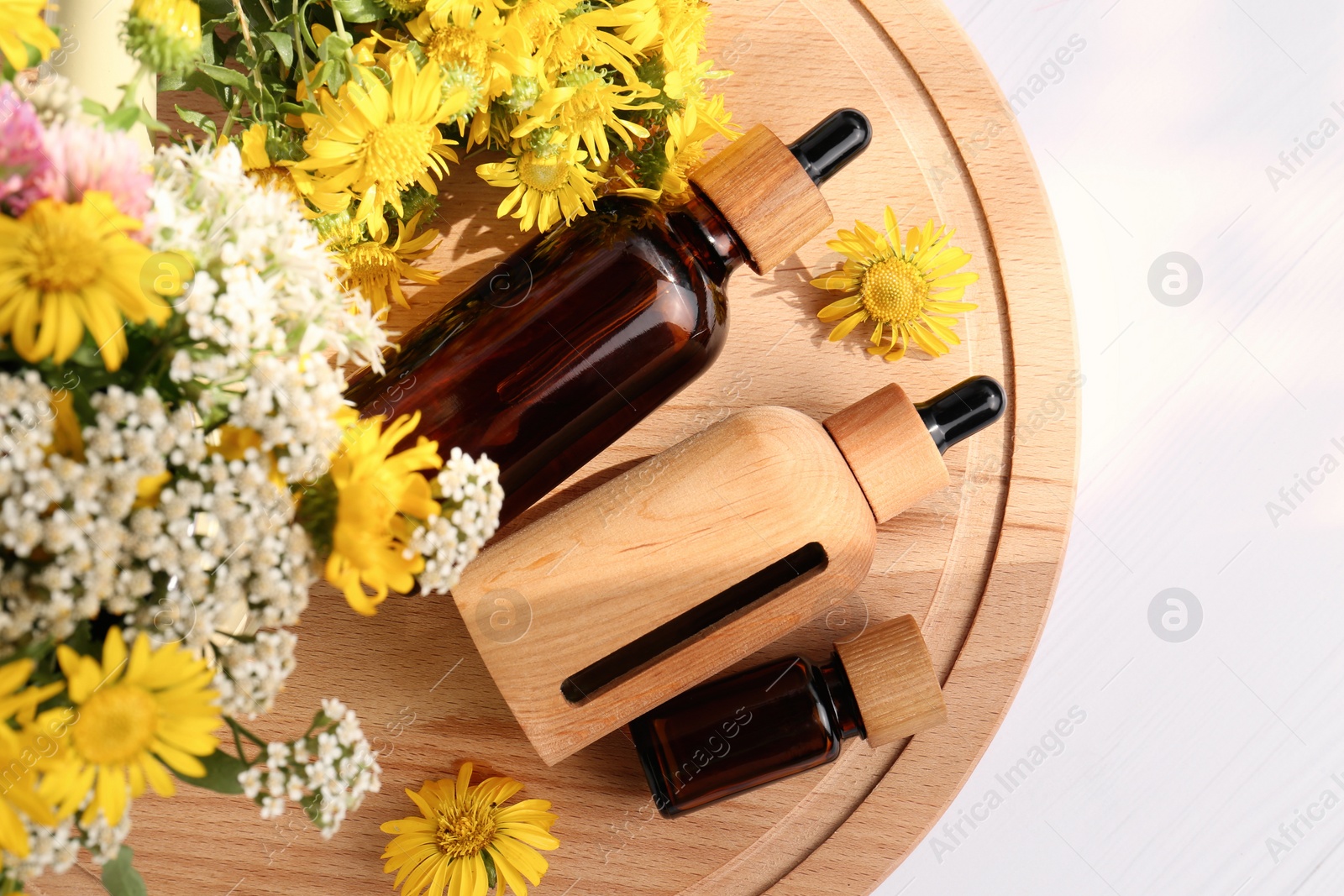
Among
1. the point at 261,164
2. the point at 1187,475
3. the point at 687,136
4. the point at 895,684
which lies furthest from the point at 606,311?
the point at 1187,475

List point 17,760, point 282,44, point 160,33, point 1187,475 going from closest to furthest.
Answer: point 17,760 → point 160,33 → point 282,44 → point 1187,475

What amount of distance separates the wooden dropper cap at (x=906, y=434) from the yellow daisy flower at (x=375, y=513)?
0.34 metres

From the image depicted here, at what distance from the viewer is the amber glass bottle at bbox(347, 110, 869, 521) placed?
620 millimetres

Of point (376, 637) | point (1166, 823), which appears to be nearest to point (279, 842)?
point (376, 637)

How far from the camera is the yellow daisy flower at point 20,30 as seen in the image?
355 millimetres

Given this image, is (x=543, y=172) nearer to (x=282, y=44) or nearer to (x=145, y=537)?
(x=282, y=44)

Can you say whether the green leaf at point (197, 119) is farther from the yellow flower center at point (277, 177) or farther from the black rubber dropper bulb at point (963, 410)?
the black rubber dropper bulb at point (963, 410)

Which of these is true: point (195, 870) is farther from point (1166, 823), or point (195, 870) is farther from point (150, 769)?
point (1166, 823)

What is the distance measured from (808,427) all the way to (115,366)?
1.47ft

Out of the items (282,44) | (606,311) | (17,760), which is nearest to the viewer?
(17,760)

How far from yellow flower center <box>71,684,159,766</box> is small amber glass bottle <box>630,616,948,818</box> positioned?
398 millimetres

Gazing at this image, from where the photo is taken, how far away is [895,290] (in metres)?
0.71

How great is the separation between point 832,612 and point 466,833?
1.10 feet

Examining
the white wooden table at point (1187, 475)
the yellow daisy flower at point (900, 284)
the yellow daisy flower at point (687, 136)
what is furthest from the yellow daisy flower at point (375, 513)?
the white wooden table at point (1187, 475)
